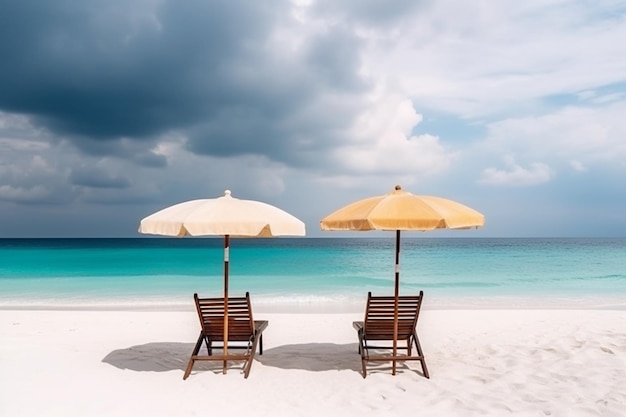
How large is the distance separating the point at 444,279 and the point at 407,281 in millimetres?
2196

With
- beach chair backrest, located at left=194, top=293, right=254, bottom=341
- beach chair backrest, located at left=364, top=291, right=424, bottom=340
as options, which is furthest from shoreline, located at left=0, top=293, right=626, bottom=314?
beach chair backrest, located at left=194, top=293, right=254, bottom=341

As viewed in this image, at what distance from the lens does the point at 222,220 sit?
208 inches

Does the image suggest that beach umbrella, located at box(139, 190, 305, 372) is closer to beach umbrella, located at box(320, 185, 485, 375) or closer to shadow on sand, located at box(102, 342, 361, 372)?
beach umbrella, located at box(320, 185, 485, 375)

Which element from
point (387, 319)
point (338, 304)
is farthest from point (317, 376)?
point (338, 304)

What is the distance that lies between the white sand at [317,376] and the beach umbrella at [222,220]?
3.85ft

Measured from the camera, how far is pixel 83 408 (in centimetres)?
475

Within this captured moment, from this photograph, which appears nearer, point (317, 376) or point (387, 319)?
point (317, 376)

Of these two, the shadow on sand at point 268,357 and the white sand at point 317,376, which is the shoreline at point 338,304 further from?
the shadow on sand at point 268,357

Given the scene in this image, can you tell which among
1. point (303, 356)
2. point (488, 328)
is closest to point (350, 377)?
point (303, 356)

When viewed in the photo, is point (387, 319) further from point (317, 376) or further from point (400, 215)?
point (400, 215)

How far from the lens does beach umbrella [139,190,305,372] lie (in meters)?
5.20

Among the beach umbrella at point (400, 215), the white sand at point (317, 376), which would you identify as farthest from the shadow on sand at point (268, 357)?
the beach umbrella at point (400, 215)

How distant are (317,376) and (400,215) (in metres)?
2.05

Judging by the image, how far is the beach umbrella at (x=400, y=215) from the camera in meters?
5.14
